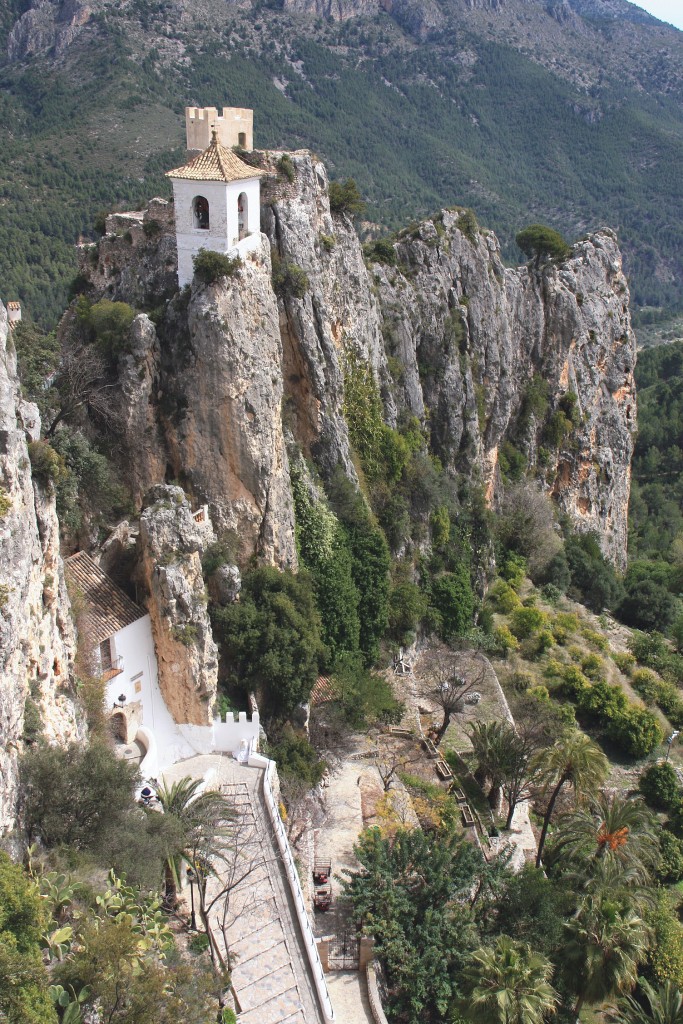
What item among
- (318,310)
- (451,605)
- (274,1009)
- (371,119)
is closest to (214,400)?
(318,310)

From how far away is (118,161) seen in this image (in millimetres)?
81750

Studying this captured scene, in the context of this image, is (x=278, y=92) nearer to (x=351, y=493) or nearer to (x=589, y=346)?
(x=589, y=346)

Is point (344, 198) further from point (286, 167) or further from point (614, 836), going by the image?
point (614, 836)

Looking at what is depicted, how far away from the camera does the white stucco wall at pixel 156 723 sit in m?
25.2

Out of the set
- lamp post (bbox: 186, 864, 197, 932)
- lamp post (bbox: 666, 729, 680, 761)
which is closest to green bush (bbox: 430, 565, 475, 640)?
lamp post (bbox: 666, 729, 680, 761)

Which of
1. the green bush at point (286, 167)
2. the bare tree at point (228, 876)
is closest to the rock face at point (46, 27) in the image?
the green bush at point (286, 167)

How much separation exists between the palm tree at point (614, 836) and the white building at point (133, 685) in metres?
10.8

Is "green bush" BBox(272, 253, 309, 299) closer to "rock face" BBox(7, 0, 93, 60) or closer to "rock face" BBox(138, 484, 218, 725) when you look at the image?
"rock face" BBox(138, 484, 218, 725)

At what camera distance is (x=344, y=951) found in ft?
77.7

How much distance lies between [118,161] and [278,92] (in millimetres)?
51896

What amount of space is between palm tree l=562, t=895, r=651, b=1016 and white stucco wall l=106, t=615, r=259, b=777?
10.6 meters

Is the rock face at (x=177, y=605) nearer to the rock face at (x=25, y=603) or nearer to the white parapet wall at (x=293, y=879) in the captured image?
the white parapet wall at (x=293, y=879)

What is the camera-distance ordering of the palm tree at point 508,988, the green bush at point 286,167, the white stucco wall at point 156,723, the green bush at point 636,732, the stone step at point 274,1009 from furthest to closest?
1. the green bush at point 636,732
2. the green bush at point 286,167
3. the white stucco wall at point 156,723
4. the palm tree at point 508,988
5. the stone step at point 274,1009

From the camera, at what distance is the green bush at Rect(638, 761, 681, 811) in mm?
34938
